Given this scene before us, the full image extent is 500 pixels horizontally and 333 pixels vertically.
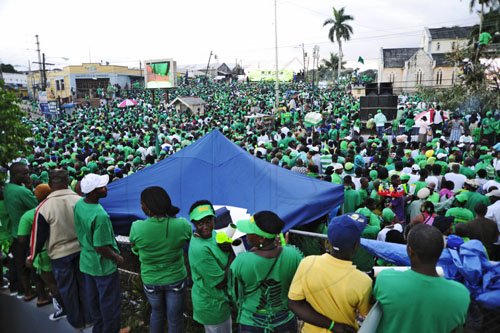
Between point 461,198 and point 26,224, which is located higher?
point 26,224

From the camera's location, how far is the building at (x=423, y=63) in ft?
173

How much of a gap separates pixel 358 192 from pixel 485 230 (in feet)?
7.13

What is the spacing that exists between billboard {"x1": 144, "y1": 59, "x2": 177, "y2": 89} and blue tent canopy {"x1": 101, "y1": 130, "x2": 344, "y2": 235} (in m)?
26.3

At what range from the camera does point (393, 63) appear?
57.7 meters

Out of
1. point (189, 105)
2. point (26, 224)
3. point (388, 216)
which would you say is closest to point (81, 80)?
point (189, 105)

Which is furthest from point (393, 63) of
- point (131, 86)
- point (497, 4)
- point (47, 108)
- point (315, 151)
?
point (315, 151)

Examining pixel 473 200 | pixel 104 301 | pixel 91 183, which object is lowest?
pixel 104 301

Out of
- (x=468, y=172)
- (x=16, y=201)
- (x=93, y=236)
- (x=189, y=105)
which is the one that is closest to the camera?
(x=93, y=236)

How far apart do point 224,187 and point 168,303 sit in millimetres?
2165

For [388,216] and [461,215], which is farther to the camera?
[388,216]

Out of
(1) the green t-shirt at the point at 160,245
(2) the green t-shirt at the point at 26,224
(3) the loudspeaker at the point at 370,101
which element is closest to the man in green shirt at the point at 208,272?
(1) the green t-shirt at the point at 160,245

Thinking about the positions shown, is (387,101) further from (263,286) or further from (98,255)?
(263,286)

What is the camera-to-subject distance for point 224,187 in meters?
5.35

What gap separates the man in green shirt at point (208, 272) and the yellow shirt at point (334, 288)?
857mm
